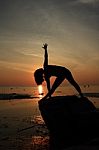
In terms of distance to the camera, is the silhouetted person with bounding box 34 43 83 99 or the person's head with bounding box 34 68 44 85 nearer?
the person's head with bounding box 34 68 44 85

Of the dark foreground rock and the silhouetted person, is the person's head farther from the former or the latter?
the dark foreground rock

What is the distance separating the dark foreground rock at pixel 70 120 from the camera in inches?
415

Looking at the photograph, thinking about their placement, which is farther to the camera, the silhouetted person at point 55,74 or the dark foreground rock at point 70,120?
the silhouetted person at point 55,74

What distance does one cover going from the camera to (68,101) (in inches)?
446

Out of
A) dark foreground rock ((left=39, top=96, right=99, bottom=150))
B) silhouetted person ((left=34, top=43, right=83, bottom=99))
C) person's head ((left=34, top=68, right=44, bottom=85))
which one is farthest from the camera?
silhouetted person ((left=34, top=43, right=83, bottom=99))

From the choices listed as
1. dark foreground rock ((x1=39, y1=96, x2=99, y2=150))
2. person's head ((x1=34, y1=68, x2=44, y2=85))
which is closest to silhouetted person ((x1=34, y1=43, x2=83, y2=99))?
person's head ((x1=34, y1=68, x2=44, y2=85))

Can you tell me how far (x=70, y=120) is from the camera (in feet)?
35.0

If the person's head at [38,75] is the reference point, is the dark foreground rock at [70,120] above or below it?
below

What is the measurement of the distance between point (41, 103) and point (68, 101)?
1115mm

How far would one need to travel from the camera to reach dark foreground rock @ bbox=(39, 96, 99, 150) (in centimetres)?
1053

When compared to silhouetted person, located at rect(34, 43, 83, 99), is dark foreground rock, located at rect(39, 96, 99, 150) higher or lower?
lower

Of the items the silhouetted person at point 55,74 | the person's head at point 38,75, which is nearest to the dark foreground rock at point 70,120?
the silhouetted person at point 55,74

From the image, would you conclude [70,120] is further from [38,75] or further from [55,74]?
[38,75]

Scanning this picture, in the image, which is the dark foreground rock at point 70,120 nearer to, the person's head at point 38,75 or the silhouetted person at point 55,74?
the silhouetted person at point 55,74
